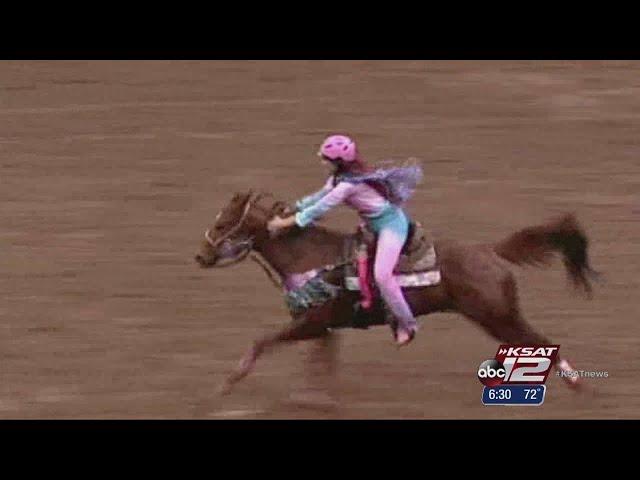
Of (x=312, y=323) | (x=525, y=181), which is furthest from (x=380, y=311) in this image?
(x=525, y=181)

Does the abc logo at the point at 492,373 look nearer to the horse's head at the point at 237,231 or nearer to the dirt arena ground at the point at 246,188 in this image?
the dirt arena ground at the point at 246,188

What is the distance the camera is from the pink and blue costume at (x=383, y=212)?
873 centimetres

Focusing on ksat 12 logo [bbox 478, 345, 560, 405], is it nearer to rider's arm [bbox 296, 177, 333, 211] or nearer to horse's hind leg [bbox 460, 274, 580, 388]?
horse's hind leg [bbox 460, 274, 580, 388]

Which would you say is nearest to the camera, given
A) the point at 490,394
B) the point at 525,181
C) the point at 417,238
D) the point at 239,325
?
the point at 417,238

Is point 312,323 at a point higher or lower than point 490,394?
higher

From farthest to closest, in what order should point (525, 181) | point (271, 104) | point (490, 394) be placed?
1. point (271, 104)
2. point (525, 181)
3. point (490, 394)

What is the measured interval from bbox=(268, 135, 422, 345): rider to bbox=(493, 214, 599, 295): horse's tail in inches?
32.3

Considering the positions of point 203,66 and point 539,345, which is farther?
point 203,66

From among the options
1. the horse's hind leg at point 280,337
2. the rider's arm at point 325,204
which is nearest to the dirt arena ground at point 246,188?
the horse's hind leg at point 280,337

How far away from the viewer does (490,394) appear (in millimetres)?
9500

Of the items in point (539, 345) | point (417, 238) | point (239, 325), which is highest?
point (417, 238)

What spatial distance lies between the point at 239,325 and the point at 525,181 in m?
3.65

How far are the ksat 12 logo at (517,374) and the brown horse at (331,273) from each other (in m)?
0.08

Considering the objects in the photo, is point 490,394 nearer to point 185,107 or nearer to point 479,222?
point 479,222
